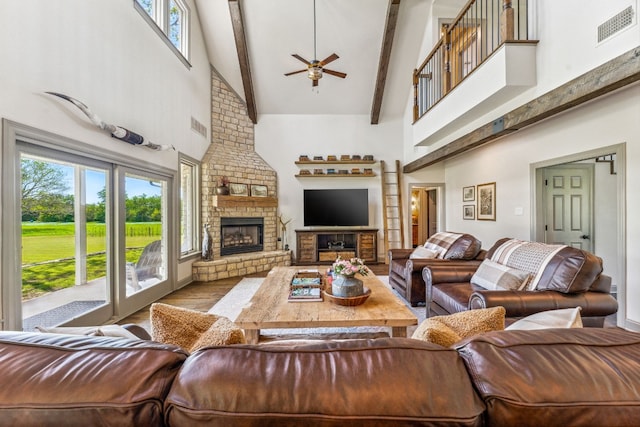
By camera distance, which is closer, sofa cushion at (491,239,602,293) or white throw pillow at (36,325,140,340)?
white throw pillow at (36,325,140,340)

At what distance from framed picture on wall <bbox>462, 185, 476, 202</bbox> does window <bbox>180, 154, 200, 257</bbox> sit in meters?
5.31

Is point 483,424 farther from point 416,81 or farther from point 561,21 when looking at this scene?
point 416,81

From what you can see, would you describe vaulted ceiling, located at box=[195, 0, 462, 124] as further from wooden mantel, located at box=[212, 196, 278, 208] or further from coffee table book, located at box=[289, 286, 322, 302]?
coffee table book, located at box=[289, 286, 322, 302]

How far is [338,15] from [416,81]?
1.98 metres

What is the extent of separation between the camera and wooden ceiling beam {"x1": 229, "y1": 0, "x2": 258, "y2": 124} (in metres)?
5.11

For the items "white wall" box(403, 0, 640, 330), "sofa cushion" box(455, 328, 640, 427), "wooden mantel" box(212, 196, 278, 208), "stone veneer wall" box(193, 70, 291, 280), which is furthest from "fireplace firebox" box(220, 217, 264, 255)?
"sofa cushion" box(455, 328, 640, 427)

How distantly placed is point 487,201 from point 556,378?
5.15 m

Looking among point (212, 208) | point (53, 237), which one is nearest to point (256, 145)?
point (212, 208)

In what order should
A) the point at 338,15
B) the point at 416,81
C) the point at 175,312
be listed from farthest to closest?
the point at 416,81
the point at 338,15
the point at 175,312

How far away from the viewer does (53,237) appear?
2635 mm

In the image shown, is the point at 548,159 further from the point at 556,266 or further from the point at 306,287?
the point at 306,287

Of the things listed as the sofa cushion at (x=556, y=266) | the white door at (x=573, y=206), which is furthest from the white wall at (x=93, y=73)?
the white door at (x=573, y=206)

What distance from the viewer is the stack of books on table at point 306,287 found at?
2.51m

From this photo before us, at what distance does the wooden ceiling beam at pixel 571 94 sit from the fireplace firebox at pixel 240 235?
14.6 ft
